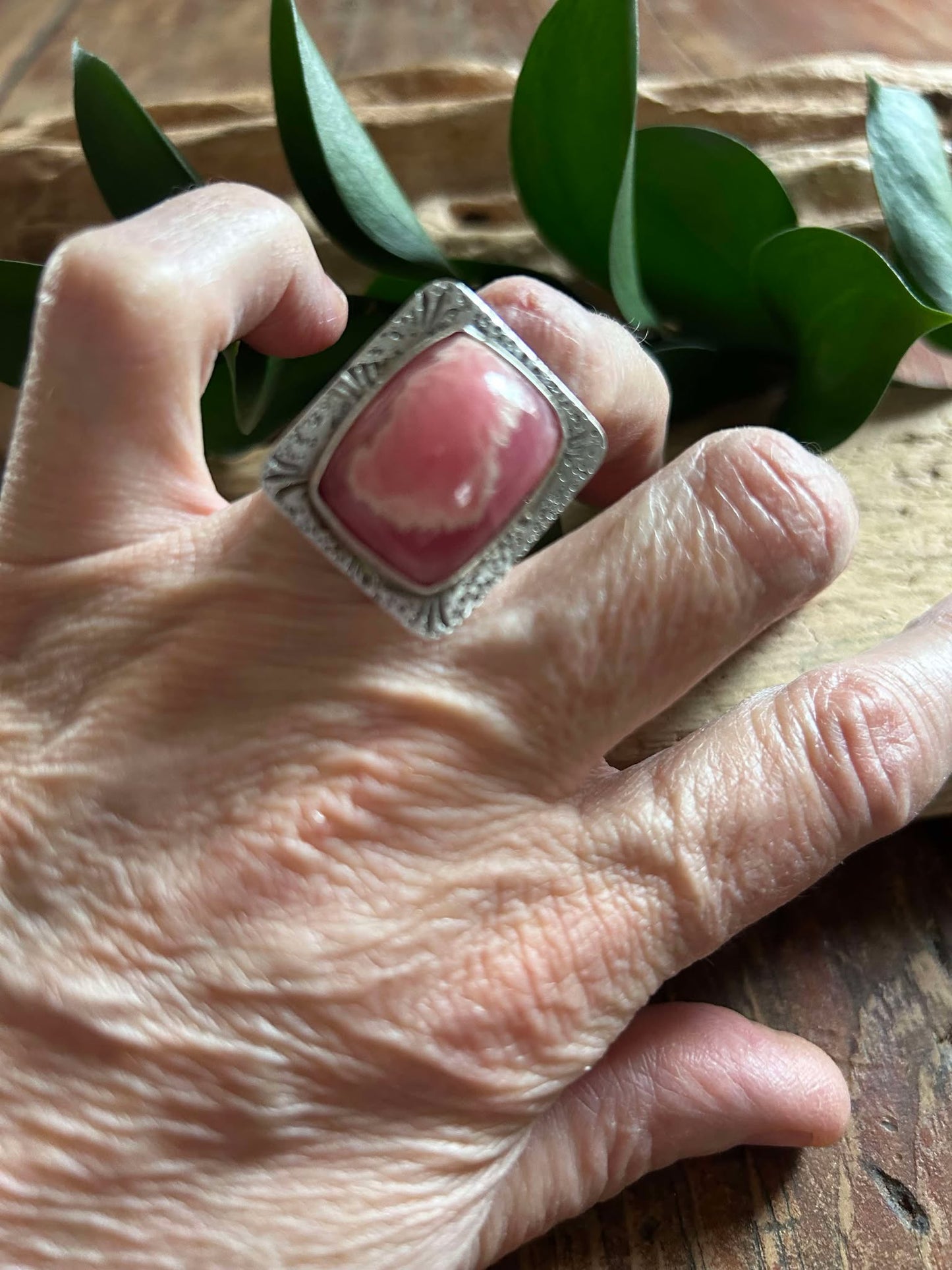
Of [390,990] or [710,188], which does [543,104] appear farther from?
[390,990]

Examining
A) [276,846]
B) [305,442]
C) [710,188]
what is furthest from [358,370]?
[710,188]

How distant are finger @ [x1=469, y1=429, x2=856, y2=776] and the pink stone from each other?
0.08 m

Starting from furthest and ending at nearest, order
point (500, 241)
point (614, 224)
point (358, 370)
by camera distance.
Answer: point (500, 241) < point (614, 224) < point (358, 370)

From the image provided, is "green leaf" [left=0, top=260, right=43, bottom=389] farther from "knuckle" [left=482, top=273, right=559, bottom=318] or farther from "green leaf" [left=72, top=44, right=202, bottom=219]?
"knuckle" [left=482, top=273, right=559, bottom=318]

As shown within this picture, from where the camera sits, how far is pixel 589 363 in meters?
0.61

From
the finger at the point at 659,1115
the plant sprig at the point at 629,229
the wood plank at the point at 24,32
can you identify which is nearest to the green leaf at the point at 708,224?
the plant sprig at the point at 629,229

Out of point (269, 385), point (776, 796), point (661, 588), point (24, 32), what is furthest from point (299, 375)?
point (24, 32)

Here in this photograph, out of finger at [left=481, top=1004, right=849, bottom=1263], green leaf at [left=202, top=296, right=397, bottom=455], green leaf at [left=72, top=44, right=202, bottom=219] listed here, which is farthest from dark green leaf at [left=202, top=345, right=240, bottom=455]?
finger at [left=481, top=1004, right=849, bottom=1263]

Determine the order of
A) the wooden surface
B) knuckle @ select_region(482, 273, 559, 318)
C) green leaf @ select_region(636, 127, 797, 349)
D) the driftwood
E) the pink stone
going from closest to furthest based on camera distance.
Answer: the pink stone
knuckle @ select_region(482, 273, 559, 318)
green leaf @ select_region(636, 127, 797, 349)
the driftwood
the wooden surface

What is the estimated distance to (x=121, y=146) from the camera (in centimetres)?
74

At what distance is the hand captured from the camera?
1.86ft

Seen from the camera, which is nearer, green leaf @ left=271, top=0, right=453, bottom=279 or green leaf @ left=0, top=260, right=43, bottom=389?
green leaf @ left=271, top=0, right=453, bottom=279

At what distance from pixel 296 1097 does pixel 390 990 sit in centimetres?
8

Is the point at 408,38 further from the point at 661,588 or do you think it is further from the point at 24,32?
the point at 661,588
